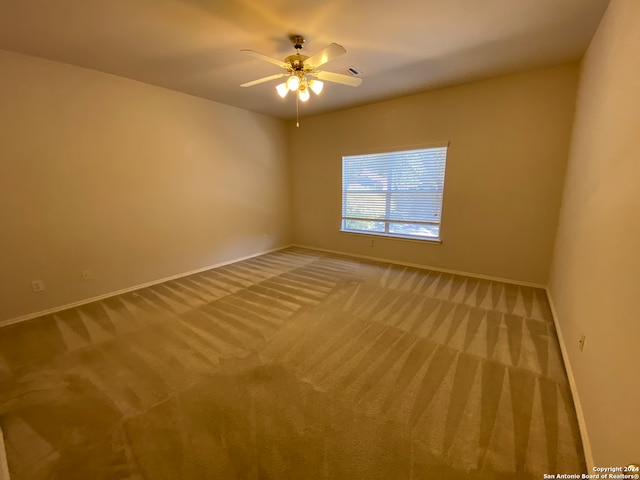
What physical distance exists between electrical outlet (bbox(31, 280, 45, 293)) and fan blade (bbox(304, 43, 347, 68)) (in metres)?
3.66

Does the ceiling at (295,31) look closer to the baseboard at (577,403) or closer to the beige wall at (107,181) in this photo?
the beige wall at (107,181)

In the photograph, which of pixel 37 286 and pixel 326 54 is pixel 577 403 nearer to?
pixel 326 54

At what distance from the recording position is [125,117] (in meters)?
3.19

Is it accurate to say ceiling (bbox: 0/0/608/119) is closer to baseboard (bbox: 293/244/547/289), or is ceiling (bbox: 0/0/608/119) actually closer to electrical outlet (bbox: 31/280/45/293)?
electrical outlet (bbox: 31/280/45/293)

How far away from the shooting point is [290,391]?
1.73m

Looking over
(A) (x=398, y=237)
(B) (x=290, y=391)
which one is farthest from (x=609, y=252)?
(A) (x=398, y=237)

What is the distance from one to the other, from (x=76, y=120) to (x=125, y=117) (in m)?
0.49

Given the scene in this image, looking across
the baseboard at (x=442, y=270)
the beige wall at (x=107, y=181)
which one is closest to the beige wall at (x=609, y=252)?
the baseboard at (x=442, y=270)

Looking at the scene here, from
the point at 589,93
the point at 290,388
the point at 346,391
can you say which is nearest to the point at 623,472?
the point at 346,391

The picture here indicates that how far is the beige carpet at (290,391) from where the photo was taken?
4.21ft

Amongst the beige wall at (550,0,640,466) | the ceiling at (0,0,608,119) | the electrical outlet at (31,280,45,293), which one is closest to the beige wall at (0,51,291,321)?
the electrical outlet at (31,280,45,293)

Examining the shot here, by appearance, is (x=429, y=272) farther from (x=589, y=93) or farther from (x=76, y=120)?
(x=76, y=120)

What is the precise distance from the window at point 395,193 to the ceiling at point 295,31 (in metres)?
1.22

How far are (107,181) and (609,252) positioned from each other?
469 centimetres
